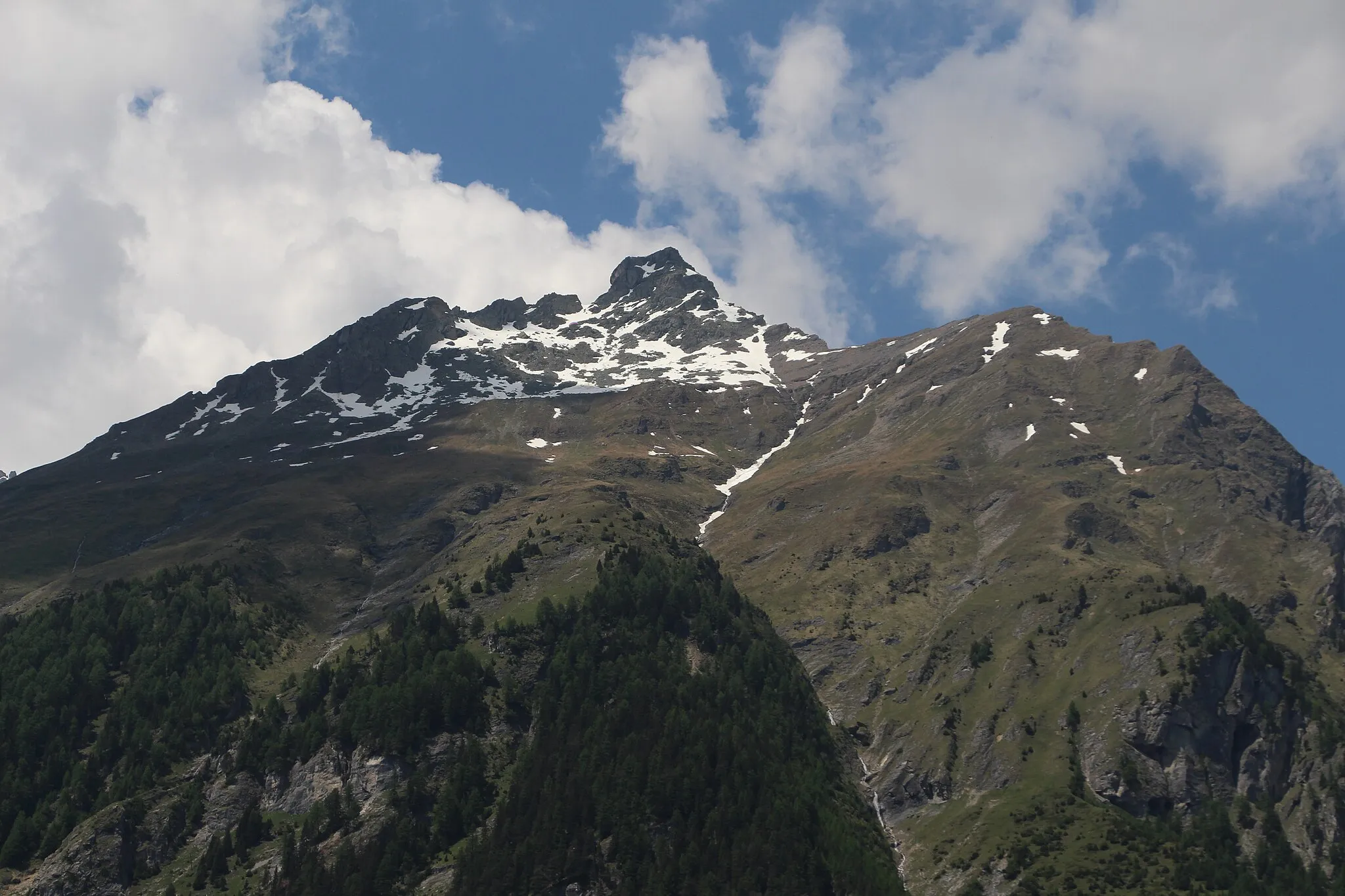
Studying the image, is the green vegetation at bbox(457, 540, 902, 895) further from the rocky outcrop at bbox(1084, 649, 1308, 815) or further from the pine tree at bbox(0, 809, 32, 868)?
the pine tree at bbox(0, 809, 32, 868)

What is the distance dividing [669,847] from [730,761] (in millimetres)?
18950

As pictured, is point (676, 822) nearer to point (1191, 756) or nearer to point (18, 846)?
point (1191, 756)

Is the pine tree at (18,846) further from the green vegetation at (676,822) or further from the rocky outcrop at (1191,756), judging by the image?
the rocky outcrop at (1191,756)

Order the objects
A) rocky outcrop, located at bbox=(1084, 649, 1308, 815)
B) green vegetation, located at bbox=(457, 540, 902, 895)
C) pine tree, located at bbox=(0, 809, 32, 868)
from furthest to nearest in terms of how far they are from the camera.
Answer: pine tree, located at bbox=(0, 809, 32, 868) < rocky outcrop, located at bbox=(1084, 649, 1308, 815) < green vegetation, located at bbox=(457, 540, 902, 895)

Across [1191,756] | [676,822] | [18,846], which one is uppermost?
[1191,756]

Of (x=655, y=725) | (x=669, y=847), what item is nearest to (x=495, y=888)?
(x=669, y=847)

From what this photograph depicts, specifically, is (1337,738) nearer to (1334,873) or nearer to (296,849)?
(1334,873)

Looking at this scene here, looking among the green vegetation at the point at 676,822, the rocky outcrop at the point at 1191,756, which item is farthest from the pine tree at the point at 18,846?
the rocky outcrop at the point at 1191,756

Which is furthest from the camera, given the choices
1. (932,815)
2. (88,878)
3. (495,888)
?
(932,815)

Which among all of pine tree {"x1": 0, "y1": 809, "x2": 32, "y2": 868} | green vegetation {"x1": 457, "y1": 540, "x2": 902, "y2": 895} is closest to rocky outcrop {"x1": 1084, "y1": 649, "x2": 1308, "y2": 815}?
green vegetation {"x1": 457, "y1": 540, "x2": 902, "y2": 895}

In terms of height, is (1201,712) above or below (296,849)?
above

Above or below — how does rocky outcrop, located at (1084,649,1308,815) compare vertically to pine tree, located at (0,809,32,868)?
above

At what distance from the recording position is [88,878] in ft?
605

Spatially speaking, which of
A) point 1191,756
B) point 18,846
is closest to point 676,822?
point 1191,756
